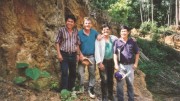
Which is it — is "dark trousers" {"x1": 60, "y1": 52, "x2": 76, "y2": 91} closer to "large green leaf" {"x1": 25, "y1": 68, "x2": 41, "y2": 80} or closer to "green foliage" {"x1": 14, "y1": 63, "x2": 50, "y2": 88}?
"green foliage" {"x1": 14, "y1": 63, "x2": 50, "y2": 88}

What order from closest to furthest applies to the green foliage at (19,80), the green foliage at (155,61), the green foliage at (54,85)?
the green foliage at (19,80), the green foliage at (54,85), the green foliage at (155,61)

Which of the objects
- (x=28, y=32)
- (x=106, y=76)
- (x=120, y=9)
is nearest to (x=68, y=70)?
(x=106, y=76)

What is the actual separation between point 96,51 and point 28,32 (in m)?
1.76

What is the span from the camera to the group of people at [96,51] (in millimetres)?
7477

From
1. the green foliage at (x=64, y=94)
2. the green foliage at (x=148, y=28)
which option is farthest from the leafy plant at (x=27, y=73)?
the green foliage at (x=148, y=28)

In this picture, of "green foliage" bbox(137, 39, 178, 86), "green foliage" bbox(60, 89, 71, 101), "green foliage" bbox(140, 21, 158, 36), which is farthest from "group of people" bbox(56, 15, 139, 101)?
"green foliage" bbox(140, 21, 158, 36)

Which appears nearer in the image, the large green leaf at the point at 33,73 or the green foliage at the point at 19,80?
the green foliage at the point at 19,80

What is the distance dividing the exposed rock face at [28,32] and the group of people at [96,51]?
91 centimetres

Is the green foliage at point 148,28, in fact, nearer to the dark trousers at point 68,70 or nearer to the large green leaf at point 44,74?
the dark trousers at point 68,70

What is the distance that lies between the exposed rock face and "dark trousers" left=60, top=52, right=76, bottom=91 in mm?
855

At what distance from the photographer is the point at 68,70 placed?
783 cm

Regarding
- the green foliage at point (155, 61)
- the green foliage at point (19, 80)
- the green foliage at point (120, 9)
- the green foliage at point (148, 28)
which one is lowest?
the green foliage at point (155, 61)

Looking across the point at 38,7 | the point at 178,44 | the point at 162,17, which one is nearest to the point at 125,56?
the point at 38,7

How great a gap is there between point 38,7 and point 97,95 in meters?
2.72
